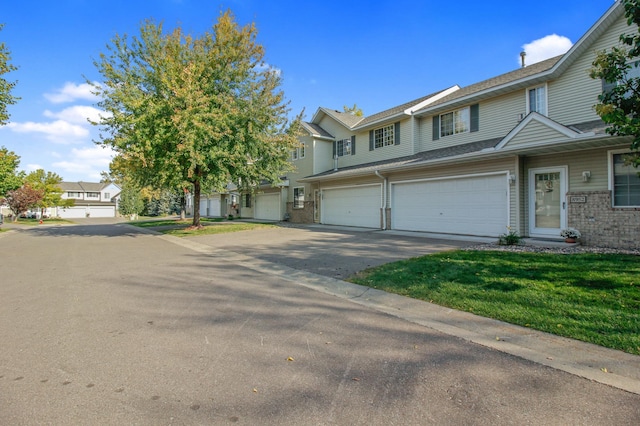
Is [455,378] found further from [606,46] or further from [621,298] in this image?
[606,46]

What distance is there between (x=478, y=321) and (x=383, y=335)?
1.43m

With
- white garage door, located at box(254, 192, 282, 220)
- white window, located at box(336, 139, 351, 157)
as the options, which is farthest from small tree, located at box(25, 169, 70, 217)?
white window, located at box(336, 139, 351, 157)

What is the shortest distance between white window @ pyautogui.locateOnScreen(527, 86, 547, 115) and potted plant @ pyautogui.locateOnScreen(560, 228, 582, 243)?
5.14 metres

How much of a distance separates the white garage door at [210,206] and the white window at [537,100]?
30793 millimetres

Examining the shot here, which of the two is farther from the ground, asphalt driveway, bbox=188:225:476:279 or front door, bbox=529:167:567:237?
front door, bbox=529:167:567:237

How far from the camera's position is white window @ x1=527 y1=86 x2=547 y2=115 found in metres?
13.1

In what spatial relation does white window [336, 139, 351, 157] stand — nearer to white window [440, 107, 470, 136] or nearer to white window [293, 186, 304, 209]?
white window [293, 186, 304, 209]

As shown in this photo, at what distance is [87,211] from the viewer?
6669cm

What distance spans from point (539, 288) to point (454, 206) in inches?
354

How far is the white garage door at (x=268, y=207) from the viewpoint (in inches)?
1044

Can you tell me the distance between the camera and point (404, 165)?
1547 cm

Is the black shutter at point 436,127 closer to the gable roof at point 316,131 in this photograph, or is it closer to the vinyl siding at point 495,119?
the vinyl siding at point 495,119

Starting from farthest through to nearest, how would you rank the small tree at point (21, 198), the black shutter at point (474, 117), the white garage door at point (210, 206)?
1. the small tree at point (21, 198)
2. the white garage door at point (210, 206)
3. the black shutter at point (474, 117)

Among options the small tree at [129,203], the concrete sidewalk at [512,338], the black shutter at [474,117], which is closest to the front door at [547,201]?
the black shutter at [474,117]
